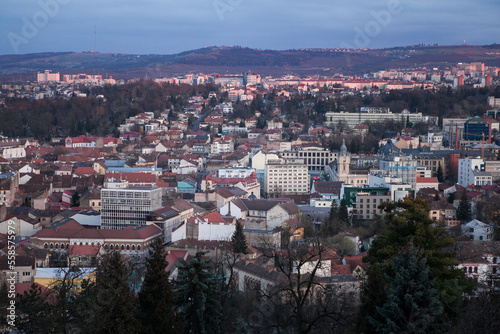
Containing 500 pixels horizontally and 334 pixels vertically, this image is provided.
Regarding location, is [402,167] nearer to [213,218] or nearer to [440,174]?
[440,174]

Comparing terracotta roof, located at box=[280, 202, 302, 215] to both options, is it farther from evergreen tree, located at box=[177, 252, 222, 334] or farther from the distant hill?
the distant hill

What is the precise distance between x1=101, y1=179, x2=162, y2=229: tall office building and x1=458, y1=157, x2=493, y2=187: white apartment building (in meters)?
9.93

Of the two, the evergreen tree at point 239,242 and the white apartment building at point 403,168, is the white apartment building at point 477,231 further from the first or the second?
the white apartment building at point 403,168

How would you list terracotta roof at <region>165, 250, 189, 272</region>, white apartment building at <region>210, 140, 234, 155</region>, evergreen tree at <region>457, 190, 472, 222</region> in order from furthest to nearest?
white apartment building at <region>210, 140, 234, 155</region> < evergreen tree at <region>457, 190, 472, 222</region> < terracotta roof at <region>165, 250, 189, 272</region>

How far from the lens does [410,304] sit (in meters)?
5.89

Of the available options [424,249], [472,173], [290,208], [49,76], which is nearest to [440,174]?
[472,173]

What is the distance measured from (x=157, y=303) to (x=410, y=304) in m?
2.00

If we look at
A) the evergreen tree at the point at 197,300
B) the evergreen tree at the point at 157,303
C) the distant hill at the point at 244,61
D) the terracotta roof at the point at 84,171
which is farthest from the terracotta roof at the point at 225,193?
the distant hill at the point at 244,61

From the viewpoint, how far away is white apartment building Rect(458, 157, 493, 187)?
22047mm

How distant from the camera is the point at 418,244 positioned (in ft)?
24.7

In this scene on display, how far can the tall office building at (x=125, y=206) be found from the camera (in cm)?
1641

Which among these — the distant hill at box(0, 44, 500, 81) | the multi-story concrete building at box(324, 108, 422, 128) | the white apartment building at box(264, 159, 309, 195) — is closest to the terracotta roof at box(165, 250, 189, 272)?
the white apartment building at box(264, 159, 309, 195)

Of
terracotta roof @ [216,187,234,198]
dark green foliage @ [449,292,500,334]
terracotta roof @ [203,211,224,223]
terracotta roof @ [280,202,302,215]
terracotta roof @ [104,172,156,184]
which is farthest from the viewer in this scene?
terracotta roof @ [104,172,156,184]

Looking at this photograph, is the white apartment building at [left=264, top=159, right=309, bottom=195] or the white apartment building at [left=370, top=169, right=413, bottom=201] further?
the white apartment building at [left=264, top=159, right=309, bottom=195]
